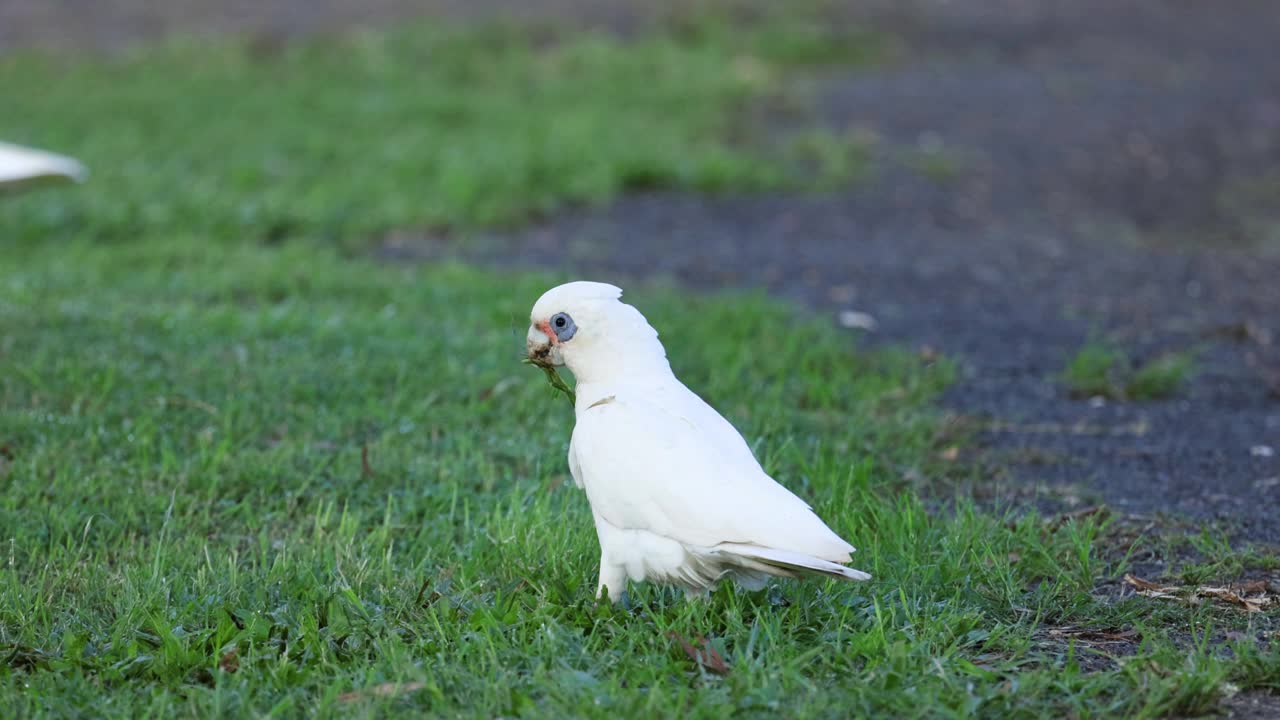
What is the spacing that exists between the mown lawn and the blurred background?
0.13 m

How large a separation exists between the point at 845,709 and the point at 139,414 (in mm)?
2600

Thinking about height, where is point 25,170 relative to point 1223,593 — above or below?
above

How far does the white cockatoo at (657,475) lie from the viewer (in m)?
2.69

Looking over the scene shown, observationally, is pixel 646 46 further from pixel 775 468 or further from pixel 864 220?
pixel 775 468

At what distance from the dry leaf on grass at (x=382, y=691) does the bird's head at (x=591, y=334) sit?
741 mm

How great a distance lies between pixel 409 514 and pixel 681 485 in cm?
126

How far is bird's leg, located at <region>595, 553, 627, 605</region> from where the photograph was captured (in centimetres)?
296

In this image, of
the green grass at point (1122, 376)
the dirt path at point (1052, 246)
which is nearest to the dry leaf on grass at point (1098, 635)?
the dirt path at point (1052, 246)

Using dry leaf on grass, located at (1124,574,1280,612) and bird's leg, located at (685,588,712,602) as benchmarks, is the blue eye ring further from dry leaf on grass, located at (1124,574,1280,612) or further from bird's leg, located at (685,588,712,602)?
dry leaf on grass, located at (1124,574,1280,612)

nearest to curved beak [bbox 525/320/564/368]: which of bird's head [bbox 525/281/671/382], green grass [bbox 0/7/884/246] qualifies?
bird's head [bbox 525/281/671/382]

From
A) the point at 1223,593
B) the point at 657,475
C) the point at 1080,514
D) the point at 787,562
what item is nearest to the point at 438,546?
the point at 657,475

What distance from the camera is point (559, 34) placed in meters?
12.0

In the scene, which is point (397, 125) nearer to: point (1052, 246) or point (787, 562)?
point (1052, 246)

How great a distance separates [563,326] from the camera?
2.98m
